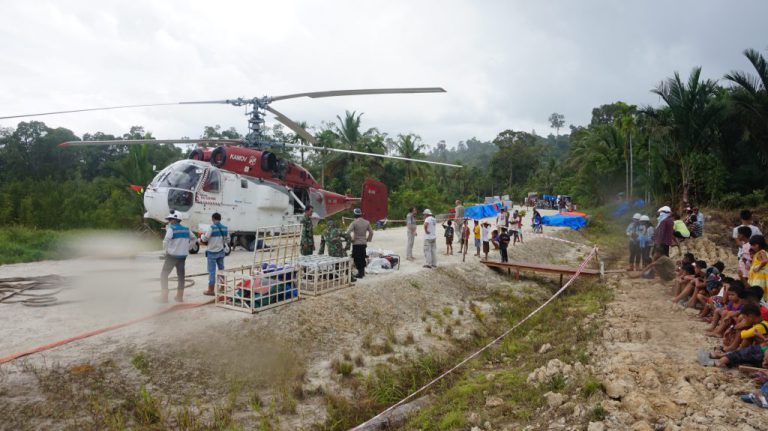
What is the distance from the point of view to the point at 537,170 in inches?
2442

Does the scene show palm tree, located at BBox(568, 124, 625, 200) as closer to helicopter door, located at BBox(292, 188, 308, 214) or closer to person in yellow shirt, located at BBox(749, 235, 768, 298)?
helicopter door, located at BBox(292, 188, 308, 214)

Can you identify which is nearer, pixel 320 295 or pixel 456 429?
pixel 456 429

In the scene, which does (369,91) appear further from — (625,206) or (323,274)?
(625,206)

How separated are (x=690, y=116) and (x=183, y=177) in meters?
23.8

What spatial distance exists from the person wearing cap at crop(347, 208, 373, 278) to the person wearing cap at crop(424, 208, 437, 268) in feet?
6.75

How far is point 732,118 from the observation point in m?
23.0

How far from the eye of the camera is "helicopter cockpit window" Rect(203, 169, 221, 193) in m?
13.0

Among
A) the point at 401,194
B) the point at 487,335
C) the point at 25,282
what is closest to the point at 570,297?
the point at 487,335

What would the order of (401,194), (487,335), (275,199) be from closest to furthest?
1. (487,335)
2. (275,199)
3. (401,194)

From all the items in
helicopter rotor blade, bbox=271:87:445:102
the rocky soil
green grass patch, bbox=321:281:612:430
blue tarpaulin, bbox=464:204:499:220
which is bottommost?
green grass patch, bbox=321:281:612:430

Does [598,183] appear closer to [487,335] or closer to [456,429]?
[487,335]

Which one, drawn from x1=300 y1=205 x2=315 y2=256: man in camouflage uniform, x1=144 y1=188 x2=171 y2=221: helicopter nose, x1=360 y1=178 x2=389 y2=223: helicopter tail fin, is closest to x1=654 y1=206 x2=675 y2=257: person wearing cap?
x1=300 y1=205 x2=315 y2=256: man in camouflage uniform

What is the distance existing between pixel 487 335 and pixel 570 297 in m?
Answer: 4.09

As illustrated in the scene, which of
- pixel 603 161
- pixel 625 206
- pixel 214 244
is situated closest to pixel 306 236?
pixel 214 244
